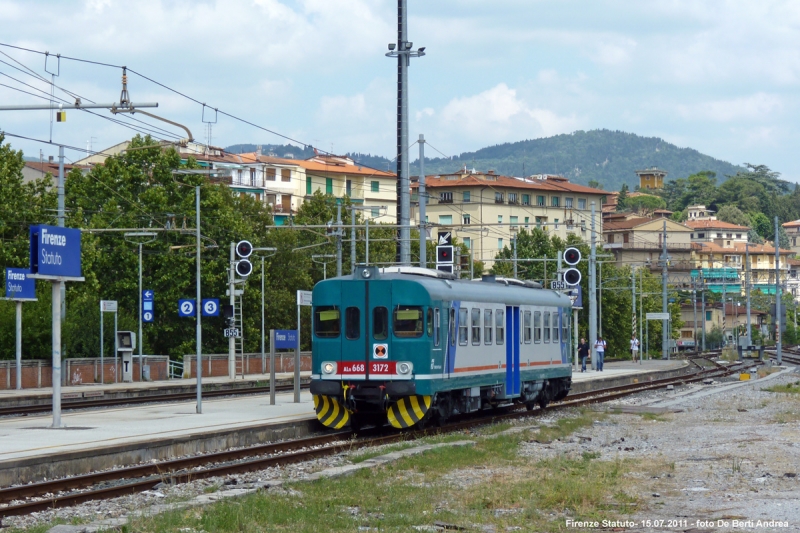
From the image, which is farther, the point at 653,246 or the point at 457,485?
the point at 653,246

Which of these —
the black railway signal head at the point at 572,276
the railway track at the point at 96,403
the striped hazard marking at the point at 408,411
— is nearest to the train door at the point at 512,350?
the striped hazard marking at the point at 408,411

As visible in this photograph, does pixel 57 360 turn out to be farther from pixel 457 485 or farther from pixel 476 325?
pixel 457 485

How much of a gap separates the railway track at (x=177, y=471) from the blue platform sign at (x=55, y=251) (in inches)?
205

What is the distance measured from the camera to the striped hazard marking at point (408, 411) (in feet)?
76.8

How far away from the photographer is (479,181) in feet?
423

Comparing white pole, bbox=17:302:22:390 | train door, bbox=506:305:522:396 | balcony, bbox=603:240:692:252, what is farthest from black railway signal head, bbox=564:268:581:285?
balcony, bbox=603:240:692:252

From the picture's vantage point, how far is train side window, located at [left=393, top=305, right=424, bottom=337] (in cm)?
2317

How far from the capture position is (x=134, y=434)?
2097 centimetres

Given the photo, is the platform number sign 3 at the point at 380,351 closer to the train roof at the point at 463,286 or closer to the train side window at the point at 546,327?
the train roof at the point at 463,286

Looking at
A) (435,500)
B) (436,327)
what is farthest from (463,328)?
(435,500)

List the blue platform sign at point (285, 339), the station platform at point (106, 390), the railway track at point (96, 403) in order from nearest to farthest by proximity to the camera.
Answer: the railway track at point (96, 403)
the blue platform sign at point (285, 339)
the station platform at point (106, 390)

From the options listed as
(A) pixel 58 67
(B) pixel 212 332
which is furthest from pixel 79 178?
(A) pixel 58 67

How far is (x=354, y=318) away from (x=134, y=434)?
4882 mm

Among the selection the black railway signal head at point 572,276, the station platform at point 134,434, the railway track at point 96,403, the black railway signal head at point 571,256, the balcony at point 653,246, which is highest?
the balcony at point 653,246
